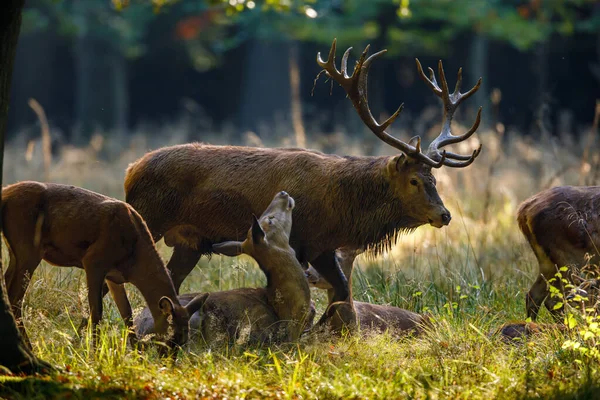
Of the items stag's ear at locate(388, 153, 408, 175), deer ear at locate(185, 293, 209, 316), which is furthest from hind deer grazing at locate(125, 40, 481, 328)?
deer ear at locate(185, 293, 209, 316)

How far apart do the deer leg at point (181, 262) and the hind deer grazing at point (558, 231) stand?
8.70 feet

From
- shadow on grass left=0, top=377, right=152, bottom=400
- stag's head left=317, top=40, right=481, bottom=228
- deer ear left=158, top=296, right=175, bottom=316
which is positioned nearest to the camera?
shadow on grass left=0, top=377, right=152, bottom=400

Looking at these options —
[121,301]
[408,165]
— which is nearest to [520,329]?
[408,165]

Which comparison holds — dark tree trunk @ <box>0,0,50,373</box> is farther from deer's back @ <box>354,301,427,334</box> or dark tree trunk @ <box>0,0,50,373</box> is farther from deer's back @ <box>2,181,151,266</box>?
deer's back @ <box>354,301,427,334</box>

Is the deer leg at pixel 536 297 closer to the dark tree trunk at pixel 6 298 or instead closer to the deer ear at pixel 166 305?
the deer ear at pixel 166 305

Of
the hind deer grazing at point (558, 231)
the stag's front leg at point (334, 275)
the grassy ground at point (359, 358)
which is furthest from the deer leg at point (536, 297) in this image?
the stag's front leg at point (334, 275)

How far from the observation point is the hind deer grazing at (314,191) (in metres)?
7.21

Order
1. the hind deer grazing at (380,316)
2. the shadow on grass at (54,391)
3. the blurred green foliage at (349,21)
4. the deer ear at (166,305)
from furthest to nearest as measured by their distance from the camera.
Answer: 1. the blurred green foliage at (349,21)
2. the hind deer grazing at (380,316)
3. the deer ear at (166,305)
4. the shadow on grass at (54,391)

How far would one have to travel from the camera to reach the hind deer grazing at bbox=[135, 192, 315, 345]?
6461 mm

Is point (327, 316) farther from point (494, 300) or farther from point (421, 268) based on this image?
point (421, 268)

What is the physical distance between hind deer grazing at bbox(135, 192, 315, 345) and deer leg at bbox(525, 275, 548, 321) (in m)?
1.83

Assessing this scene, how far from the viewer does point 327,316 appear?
6684 mm

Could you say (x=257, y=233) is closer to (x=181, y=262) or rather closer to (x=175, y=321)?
(x=175, y=321)

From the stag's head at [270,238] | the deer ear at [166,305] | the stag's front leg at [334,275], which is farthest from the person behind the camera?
the stag's front leg at [334,275]
